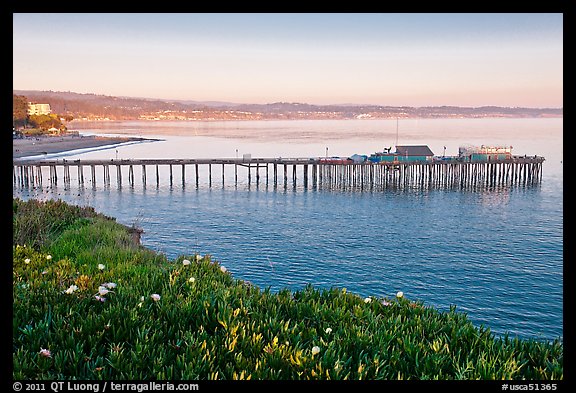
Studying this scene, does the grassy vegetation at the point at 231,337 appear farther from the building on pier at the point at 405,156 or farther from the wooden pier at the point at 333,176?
the building on pier at the point at 405,156

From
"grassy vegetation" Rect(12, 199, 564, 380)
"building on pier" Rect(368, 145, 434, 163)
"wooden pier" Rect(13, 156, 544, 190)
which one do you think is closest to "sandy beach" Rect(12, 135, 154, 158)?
"wooden pier" Rect(13, 156, 544, 190)

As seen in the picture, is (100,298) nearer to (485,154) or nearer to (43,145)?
(485,154)

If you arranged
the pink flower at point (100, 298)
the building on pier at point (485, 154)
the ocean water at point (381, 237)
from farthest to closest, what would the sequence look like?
the building on pier at point (485, 154) → the ocean water at point (381, 237) → the pink flower at point (100, 298)

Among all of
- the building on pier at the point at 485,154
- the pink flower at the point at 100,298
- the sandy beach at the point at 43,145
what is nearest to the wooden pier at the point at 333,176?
the building on pier at the point at 485,154

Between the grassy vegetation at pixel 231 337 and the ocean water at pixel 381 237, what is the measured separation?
55.2 ft

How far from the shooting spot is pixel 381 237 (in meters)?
43.2

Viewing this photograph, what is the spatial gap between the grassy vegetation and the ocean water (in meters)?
16.8

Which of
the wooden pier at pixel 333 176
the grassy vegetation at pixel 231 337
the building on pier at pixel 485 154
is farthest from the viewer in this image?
the building on pier at pixel 485 154

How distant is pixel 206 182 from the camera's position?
2990 inches

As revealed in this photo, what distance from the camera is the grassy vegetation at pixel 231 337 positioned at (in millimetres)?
5930

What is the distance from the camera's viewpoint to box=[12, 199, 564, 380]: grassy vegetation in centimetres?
593

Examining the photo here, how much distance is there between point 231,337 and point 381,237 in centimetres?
3747

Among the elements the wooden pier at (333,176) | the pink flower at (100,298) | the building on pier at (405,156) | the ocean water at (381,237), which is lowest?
the ocean water at (381,237)
